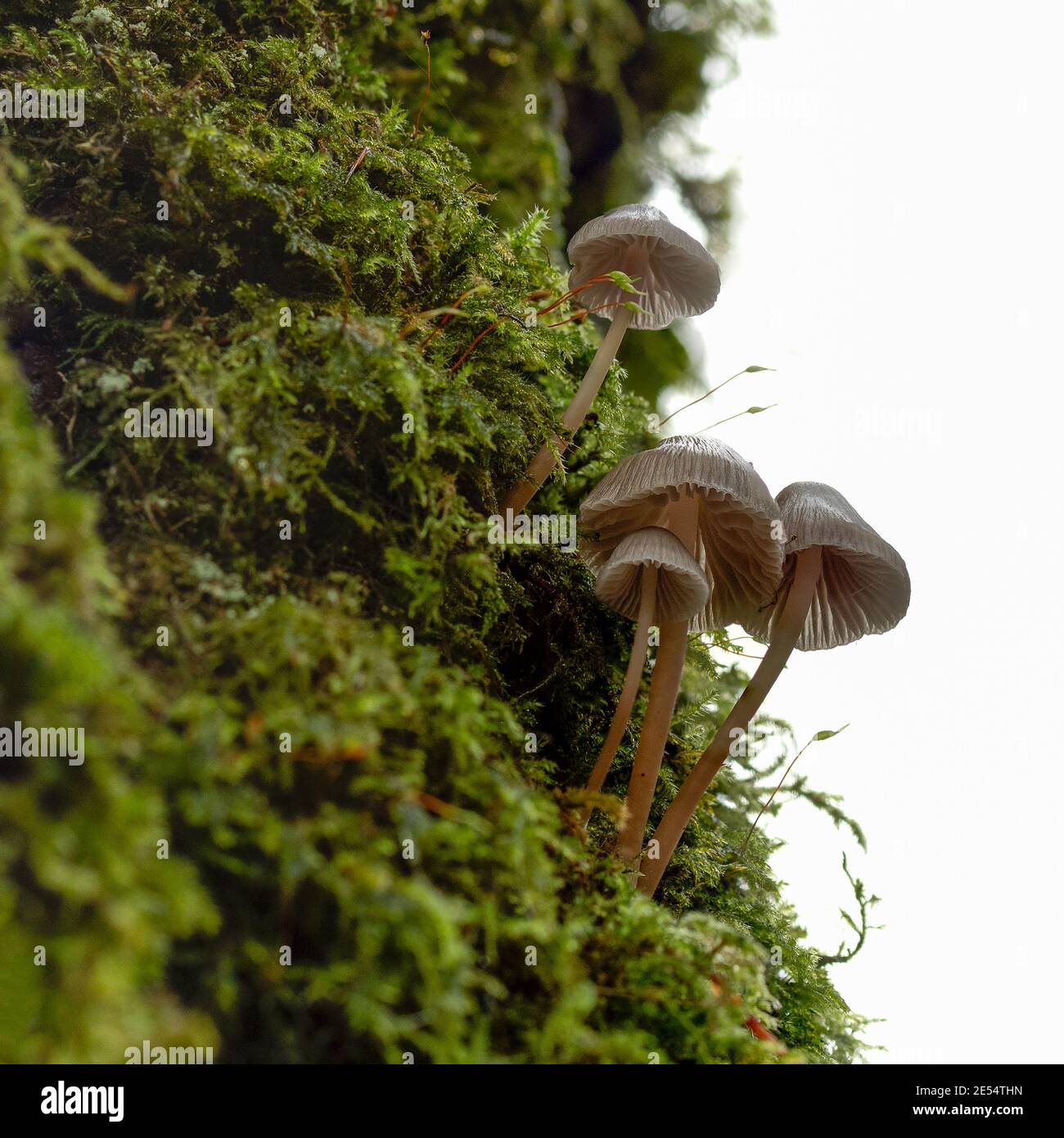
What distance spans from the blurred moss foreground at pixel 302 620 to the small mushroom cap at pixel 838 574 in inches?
11.1

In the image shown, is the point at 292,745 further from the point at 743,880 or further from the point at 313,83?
the point at 313,83

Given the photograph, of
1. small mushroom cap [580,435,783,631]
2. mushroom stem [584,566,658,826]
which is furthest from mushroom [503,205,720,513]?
mushroom stem [584,566,658,826]

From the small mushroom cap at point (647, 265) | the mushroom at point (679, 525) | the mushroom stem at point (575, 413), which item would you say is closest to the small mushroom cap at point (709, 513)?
the mushroom at point (679, 525)

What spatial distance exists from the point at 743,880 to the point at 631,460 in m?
0.88

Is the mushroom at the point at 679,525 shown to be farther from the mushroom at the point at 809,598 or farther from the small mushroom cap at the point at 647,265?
the small mushroom cap at the point at 647,265

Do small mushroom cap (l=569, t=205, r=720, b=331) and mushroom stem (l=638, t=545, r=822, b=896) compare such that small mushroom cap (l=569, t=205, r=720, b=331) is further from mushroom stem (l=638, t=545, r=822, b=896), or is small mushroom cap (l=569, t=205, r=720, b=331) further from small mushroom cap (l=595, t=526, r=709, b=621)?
mushroom stem (l=638, t=545, r=822, b=896)

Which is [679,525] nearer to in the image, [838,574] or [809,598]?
[809,598]

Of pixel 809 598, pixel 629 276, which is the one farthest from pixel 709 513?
pixel 629 276

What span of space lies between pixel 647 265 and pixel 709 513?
1.93ft

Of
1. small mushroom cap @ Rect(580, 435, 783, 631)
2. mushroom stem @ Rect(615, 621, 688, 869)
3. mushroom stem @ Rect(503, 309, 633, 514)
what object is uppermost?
mushroom stem @ Rect(503, 309, 633, 514)

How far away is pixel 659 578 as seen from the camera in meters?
1.56

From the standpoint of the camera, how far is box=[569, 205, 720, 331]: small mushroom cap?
1647mm

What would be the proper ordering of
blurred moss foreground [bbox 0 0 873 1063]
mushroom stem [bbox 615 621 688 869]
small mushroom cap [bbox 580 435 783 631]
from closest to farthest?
blurred moss foreground [bbox 0 0 873 1063], mushroom stem [bbox 615 621 688 869], small mushroom cap [bbox 580 435 783 631]
